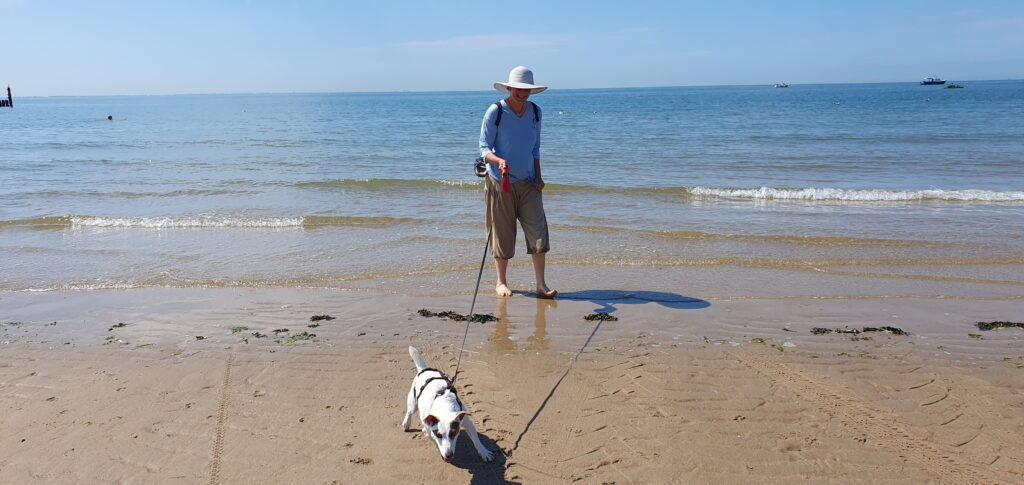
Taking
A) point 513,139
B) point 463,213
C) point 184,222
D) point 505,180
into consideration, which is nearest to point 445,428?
point 505,180

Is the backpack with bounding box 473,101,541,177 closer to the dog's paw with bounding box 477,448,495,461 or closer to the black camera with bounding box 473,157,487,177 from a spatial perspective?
the black camera with bounding box 473,157,487,177

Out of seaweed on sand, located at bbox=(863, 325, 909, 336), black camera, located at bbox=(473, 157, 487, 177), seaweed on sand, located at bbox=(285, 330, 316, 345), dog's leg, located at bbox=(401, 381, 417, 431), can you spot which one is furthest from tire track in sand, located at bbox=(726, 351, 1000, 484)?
seaweed on sand, located at bbox=(285, 330, 316, 345)

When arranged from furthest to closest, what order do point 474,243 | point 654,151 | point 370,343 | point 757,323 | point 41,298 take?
point 654,151 → point 474,243 → point 41,298 → point 757,323 → point 370,343

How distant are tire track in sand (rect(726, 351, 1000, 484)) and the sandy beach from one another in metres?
0.01

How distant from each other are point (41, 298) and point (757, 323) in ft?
21.6

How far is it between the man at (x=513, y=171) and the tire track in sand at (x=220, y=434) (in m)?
2.60

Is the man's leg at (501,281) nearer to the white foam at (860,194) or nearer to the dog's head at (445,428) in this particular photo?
the dog's head at (445,428)

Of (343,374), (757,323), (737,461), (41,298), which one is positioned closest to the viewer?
(737,461)

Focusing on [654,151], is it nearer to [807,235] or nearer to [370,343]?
[807,235]

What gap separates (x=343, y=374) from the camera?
4.68 metres

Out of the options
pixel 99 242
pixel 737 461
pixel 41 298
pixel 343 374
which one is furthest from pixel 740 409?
pixel 99 242

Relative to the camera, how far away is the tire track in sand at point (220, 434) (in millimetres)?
3475

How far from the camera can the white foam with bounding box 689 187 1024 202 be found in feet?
39.8

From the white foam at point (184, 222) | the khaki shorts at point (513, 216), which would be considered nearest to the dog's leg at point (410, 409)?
the khaki shorts at point (513, 216)
